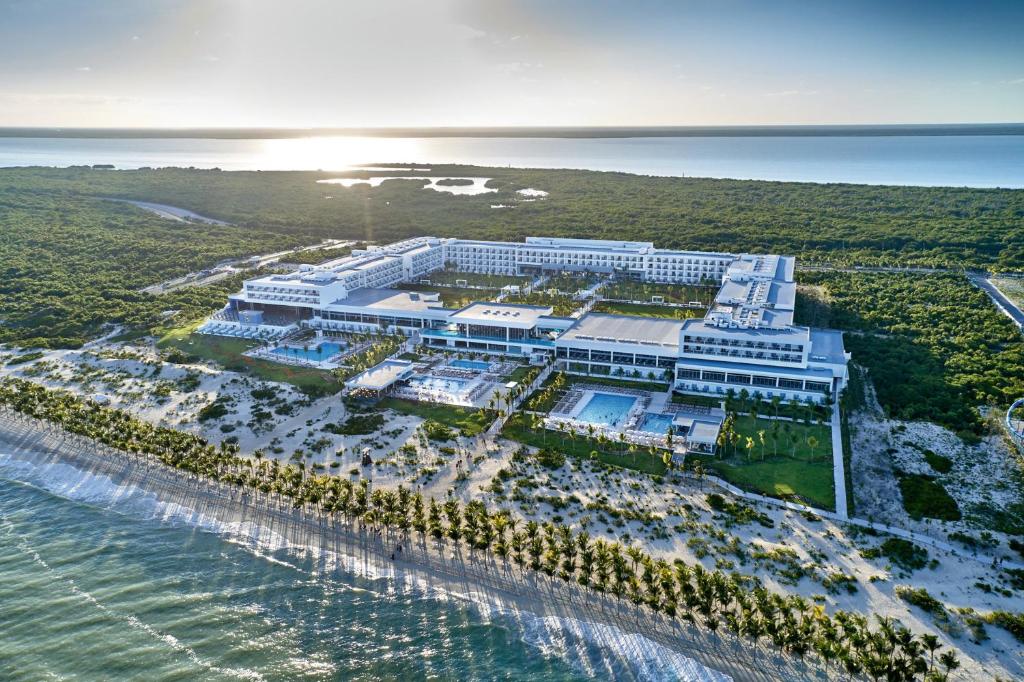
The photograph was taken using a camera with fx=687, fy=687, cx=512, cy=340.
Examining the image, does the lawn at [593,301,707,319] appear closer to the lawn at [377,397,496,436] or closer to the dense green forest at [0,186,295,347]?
the lawn at [377,397,496,436]

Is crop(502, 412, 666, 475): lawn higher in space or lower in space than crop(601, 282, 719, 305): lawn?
lower

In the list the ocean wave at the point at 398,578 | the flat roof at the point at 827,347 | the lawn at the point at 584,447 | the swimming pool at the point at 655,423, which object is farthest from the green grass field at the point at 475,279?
the ocean wave at the point at 398,578

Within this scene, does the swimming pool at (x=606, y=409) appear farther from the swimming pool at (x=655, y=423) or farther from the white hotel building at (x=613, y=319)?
the white hotel building at (x=613, y=319)

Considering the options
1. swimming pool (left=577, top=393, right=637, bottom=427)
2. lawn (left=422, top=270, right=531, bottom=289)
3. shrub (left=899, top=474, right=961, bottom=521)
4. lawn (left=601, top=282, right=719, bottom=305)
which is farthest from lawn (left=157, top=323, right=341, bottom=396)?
shrub (left=899, top=474, right=961, bottom=521)

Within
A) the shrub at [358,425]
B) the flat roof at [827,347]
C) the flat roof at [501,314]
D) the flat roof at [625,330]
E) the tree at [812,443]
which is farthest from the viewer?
the flat roof at [501,314]

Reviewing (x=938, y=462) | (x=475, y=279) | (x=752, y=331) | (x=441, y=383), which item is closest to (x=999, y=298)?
(x=752, y=331)

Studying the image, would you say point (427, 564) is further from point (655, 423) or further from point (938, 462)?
point (938, 462)
